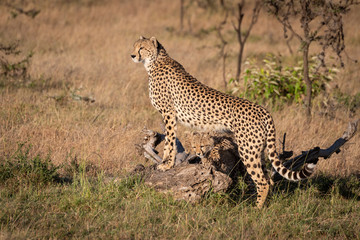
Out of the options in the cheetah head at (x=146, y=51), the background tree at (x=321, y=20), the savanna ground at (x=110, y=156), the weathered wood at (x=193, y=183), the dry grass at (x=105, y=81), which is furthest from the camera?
the background tree at (x=321, y=20)

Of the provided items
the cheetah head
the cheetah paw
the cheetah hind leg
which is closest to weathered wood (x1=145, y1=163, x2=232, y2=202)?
the cheetah hind leg

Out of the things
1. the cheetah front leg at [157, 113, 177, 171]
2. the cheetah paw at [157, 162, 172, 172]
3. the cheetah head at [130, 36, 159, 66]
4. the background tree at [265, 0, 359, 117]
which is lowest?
the cheetah paw at [157, 162, 172, 172]

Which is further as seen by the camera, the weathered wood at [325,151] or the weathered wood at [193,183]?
the weathered wood at [325,151]

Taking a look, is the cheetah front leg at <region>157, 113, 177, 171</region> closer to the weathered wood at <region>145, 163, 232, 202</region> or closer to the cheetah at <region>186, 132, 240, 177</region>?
the cheetah at <region>186, 132, 240, 177</region>

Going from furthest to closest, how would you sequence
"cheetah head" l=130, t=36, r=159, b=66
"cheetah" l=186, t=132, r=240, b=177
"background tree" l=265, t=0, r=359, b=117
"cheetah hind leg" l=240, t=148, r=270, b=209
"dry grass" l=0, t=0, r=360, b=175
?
"background tree" l=265, t=0, r=359, b=117 < "dry grass" l=0, t=0, r=360, b=175 < "cheetah head" l=130, t=36, r=159, b=66 < "cheetah" l=186, t=132, r=240, b=177 < "cheetah hind leg" l=240, t=148, r=270, b=209

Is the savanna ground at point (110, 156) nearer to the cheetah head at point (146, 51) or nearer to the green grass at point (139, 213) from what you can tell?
the green grass at point (139, 213)

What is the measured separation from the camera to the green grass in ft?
11.5

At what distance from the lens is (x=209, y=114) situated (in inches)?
175

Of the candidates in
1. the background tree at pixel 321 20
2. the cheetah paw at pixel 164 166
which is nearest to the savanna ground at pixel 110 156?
the cheetah paw at pixel 164 166

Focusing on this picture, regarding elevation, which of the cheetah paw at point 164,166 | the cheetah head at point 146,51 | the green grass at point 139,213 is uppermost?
the cheetah head at point 146,51

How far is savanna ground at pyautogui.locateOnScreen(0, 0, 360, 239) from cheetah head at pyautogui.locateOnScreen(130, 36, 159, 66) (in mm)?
1219

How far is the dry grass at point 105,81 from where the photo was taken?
5.76 metres

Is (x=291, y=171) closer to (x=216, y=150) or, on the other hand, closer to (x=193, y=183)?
(x=216, y=150)

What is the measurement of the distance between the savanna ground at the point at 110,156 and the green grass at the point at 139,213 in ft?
0.04
